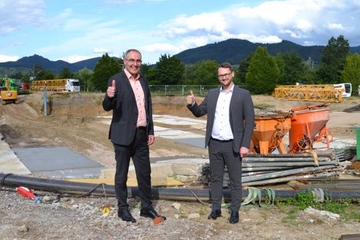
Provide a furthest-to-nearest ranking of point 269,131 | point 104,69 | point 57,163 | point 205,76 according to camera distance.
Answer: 1. point 205,76
2. point 104,69
3. point 57,163
4. point 269,131

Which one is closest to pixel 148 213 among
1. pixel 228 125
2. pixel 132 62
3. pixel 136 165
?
pixel 136 165

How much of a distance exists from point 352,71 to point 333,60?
982 cm

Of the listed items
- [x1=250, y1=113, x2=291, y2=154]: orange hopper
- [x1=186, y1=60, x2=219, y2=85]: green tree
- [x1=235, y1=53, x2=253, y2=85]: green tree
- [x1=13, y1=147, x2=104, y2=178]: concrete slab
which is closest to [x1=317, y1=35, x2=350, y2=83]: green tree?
[x1=235, y1=53, x2=253, y2=85]: green tree

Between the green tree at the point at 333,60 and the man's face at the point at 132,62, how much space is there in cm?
5052

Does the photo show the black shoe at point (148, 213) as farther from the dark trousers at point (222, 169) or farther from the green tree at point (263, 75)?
the green tree at point (263, 75)

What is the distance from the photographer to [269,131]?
873 cm

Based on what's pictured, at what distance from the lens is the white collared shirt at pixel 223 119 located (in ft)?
17.1

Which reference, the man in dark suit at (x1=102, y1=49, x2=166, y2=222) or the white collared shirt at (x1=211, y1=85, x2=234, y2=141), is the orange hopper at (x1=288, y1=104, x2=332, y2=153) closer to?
the white collared shirt at (x1=211, y1=85, x2=234, y2=141)

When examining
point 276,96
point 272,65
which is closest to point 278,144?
point 276,96

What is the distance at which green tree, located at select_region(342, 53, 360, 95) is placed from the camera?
47.7 m

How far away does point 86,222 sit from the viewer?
5.36m

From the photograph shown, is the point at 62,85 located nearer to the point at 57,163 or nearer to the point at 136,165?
the point at 57,163

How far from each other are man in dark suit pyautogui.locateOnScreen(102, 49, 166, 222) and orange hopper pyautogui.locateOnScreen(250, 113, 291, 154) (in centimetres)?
383

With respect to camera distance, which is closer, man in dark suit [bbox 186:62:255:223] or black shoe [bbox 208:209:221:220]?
man in dark suit [bbox 186:62:255:223]
